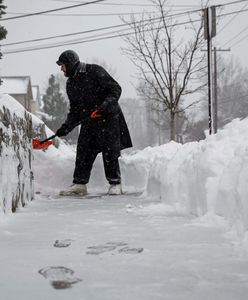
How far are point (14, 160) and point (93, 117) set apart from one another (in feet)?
6.00

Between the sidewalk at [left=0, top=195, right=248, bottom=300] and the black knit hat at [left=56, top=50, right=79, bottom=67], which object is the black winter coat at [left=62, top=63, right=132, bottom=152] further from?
the sidewalk at [left=0, top=195, right=248, bottom=300]

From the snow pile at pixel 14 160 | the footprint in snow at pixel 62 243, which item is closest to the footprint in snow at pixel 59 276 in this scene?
the footprint in snow at pixel 62 243

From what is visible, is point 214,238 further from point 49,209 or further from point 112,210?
point 49,209

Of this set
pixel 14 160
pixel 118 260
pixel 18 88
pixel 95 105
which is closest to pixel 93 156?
pixel 95 105

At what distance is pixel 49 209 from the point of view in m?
4.64

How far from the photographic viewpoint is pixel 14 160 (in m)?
4.46

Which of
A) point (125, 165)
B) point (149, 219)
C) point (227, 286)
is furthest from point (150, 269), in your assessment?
point (125, 165)

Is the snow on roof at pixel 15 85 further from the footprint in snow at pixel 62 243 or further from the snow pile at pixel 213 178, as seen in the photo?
the footprint in snow at pixel 62 243

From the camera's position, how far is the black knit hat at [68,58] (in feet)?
20.0

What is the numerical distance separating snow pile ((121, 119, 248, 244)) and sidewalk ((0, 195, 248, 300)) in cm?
17

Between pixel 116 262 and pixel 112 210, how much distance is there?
208 centimetres

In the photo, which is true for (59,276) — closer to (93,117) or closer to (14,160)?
(14,160)

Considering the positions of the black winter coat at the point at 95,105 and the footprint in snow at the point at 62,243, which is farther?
the black winter coat at the point at 95,105

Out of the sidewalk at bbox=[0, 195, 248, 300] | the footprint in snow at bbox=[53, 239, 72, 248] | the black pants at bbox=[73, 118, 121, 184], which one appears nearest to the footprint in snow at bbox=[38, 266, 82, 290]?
the sidewalk at bbox=[0, 195, 248, 300]
